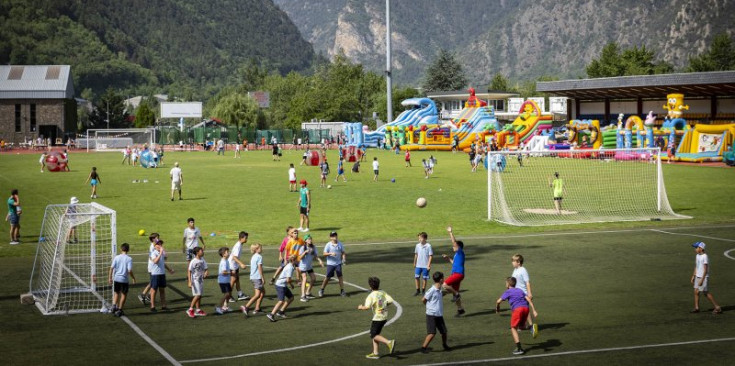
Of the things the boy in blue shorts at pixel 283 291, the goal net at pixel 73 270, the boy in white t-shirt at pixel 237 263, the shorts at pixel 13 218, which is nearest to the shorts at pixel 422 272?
the boy in blue shorts at pixel 283 291

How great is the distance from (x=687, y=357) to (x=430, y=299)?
494cm

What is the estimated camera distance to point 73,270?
1001 inches

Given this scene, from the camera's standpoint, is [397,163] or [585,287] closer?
[585,287]

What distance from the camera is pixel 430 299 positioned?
16.1 meters

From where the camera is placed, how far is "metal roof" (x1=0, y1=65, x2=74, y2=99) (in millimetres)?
124062

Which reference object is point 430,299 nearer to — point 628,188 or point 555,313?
point 555,313

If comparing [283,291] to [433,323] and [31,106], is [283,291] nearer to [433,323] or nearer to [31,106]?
[433,323]

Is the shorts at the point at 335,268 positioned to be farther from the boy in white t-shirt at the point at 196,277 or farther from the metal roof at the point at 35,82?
the metal roof at the point at 35,82

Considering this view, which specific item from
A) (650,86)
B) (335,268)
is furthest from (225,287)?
(650,86)

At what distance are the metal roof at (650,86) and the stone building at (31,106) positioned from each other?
7254 cm

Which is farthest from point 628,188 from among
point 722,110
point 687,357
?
point 722,110

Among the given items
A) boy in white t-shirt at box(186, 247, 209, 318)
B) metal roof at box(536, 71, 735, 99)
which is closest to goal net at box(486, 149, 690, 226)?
metal roof at box(536, 71, 735, 99)

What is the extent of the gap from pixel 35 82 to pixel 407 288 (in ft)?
386

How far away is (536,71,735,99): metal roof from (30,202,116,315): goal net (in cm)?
6201
